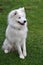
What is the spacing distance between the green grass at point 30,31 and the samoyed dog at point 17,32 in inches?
7.3

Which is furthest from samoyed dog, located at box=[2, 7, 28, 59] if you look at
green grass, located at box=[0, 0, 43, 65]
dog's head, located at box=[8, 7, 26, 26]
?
green grass, located at box=[0, 0, 43, 65]

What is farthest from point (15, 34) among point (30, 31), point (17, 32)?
point (30, 31)

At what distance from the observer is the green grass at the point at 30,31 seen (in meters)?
5.30

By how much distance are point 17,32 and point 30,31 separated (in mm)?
1811

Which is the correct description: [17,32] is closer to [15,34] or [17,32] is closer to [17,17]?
[15,34]

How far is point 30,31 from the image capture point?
6.89 metres

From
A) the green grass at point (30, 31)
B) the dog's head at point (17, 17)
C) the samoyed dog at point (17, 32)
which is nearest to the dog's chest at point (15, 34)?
the samoyed dog at point (17, 32)

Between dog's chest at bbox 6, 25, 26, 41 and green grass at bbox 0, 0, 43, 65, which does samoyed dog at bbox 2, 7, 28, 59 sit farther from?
green grass at bbox 0, 0, 43, 65

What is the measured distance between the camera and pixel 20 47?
530 cm

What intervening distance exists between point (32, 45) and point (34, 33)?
2.72 feet

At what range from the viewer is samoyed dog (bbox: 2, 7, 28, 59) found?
484 centimetres

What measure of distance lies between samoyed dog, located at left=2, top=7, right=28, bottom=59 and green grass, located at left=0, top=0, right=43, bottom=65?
185 mm

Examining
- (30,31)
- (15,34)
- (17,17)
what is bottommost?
(30,31)

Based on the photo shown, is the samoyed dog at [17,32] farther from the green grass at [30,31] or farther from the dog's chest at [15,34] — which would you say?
the green grass at [30,31]
